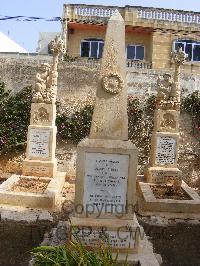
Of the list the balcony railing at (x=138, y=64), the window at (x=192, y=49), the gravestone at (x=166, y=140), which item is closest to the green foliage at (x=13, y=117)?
the gravestone at (x=166, y=140)

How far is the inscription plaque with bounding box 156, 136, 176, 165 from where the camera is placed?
1045 cm

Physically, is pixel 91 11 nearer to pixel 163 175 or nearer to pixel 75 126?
pixel 75 126

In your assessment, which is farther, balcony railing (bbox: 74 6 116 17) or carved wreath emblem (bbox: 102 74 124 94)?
balcony railing (bbox: 74 6 116 17)

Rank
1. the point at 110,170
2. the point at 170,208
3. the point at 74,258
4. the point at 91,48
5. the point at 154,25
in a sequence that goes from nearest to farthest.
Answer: the point at 74,258, the point at 110,170, the point at 170,208, the point at 154,25, the point at 91,48

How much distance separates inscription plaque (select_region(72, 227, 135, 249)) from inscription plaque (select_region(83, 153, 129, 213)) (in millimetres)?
293

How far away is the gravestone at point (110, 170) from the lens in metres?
4.84

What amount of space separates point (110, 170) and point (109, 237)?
0.93 meters

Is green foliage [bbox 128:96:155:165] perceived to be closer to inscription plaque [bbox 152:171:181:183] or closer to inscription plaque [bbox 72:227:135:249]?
inscription plaque [bbox 152:171:181:183]

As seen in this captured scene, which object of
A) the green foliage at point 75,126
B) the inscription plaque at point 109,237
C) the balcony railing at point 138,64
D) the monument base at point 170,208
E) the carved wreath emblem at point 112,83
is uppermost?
the balcony railing at point 138,64

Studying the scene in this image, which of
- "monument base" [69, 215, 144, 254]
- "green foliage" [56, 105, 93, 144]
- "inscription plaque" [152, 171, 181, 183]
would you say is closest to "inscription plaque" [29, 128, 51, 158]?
"green foliage" [56, 105, 93, 144]

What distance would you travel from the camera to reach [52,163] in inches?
417

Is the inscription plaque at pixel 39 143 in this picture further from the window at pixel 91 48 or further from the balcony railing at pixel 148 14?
the window at pixel 91 48

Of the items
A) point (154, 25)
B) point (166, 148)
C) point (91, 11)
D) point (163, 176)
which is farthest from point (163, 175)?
point (91, 11)

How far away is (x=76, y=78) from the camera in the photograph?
1466 centimetres
